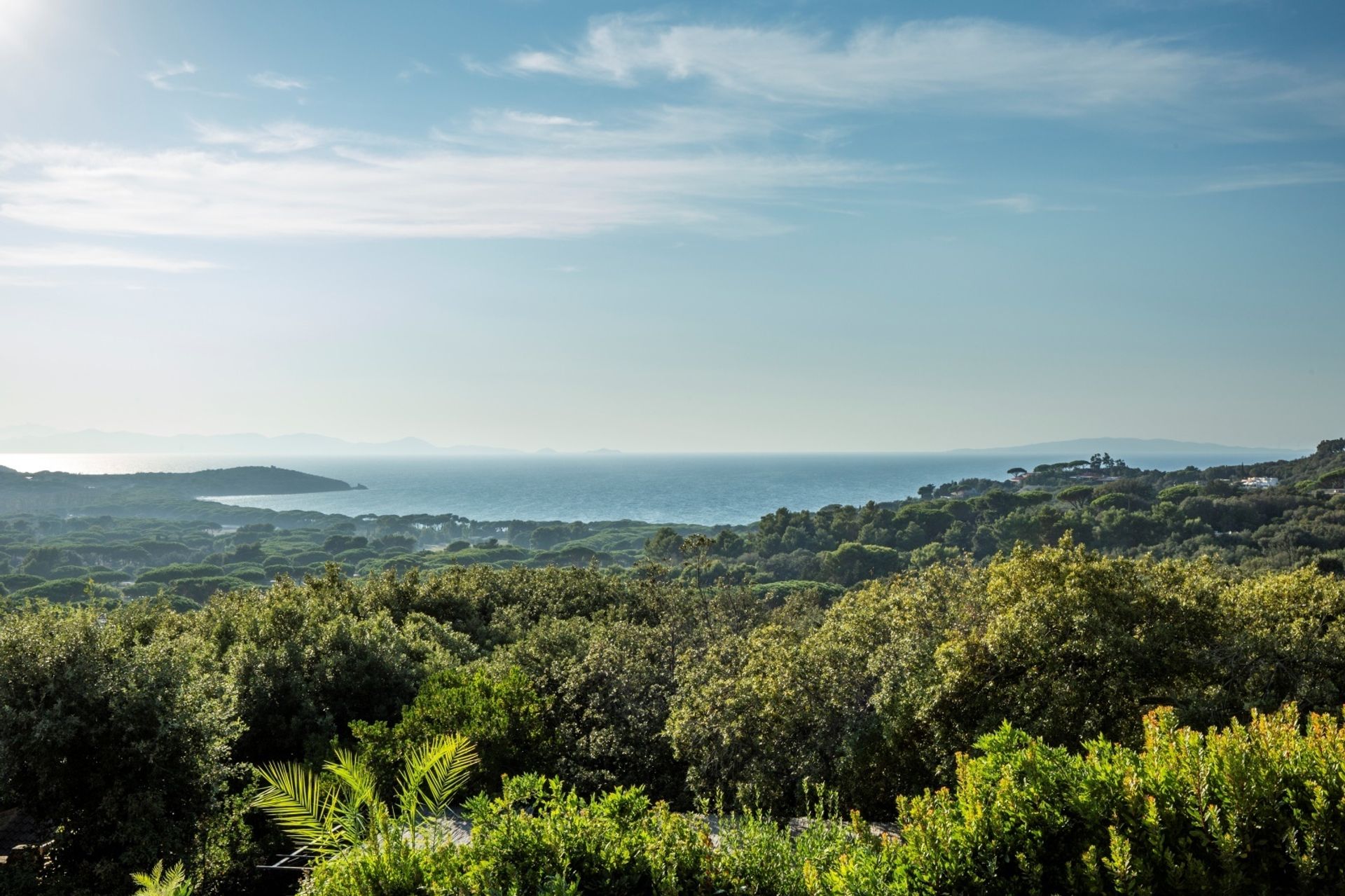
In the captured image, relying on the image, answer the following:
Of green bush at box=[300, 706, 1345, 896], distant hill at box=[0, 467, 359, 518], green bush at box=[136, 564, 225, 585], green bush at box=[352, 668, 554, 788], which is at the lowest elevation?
green bush at box=[136, 564, 225, 585]

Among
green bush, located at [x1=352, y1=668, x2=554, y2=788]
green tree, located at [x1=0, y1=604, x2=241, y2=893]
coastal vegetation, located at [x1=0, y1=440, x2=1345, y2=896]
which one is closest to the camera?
coastal vegetation, located at [x1=0, y1=440, x2=1345, y2=896]

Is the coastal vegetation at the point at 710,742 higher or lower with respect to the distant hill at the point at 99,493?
higher

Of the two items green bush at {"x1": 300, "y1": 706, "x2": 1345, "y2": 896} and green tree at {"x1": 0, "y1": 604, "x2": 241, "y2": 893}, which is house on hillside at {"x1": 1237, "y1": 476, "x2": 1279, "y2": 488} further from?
green tree at {"x1": 0, "y1": 604, "x2": 241, "y2": 893}

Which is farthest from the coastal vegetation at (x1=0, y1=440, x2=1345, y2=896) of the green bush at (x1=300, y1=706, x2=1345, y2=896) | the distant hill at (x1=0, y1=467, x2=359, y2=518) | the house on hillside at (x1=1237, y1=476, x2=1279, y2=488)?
the distant hill at (x1=0, y1=467, x2=359, y2=518)

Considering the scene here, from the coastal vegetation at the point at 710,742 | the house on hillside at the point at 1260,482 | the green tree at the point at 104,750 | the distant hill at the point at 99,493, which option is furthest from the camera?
the distant hill at the point at 99,493

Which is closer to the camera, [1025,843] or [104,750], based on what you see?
[1025,843]

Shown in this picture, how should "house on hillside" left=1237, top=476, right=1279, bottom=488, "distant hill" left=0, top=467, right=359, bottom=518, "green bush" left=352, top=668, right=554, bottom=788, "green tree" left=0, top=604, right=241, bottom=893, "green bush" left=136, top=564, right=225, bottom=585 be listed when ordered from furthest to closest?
"distant hill" left=0, top=467, right=359, bottom=518 < "green bush" left=136, top=564, right=225, bottom=585 < "house on hillside" left=1237, top=476, right=1279, bottom=488 < "green bush" left=352, top=668, right=554, bottom=788 < "green tree" left=0, top=604, right=241, bottom=893

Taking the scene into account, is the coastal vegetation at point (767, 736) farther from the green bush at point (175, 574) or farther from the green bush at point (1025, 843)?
the green bush at point (175, 574)

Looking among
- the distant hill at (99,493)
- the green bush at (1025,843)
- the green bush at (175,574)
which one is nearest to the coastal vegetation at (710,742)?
the green bush at (1025,843)

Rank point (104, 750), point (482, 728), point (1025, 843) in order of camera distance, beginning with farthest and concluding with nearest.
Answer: point (482, 728), point (104, 750), point (1025, 843)

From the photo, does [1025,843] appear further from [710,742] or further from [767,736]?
[710,742]

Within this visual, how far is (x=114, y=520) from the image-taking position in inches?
4788

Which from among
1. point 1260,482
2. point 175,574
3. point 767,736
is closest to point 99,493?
point 175,574

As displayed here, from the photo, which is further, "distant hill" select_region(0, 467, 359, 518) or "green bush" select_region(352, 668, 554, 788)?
"distant hill" select_region(0, 467, 359, 518)
